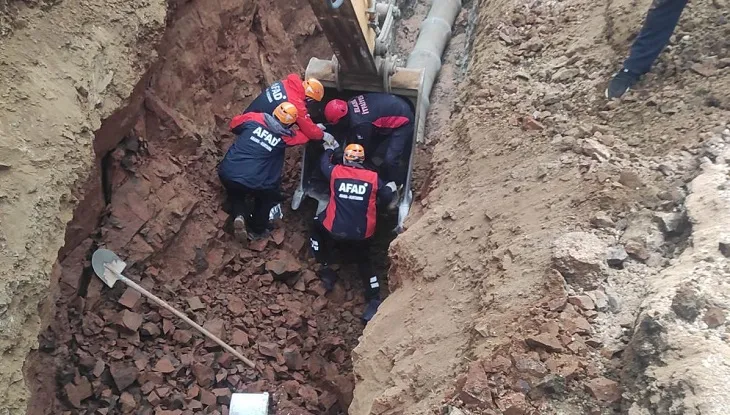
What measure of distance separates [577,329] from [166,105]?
4.32m

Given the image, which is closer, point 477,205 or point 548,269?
point 548,269

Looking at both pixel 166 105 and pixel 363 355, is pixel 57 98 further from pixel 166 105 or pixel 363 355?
pixel 363 355

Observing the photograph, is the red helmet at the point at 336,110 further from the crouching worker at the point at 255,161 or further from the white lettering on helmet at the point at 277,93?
the white lettering on helmet at the point at 277,93

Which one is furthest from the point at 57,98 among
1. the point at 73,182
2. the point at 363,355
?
the point at 363,355

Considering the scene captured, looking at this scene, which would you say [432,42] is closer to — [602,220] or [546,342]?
[602,220]

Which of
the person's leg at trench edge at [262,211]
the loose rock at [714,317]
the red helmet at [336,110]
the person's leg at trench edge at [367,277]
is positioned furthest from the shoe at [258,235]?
the loose rock at [714,317]

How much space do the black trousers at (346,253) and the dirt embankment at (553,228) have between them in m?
1.30

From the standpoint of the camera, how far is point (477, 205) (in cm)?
429

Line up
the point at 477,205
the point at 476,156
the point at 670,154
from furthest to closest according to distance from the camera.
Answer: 1. the point at 476,156
2. the point at 477,205
3. the point at 670,154

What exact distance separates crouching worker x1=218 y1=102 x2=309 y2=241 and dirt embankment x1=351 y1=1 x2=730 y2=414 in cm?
169

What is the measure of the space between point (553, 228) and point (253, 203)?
346 centimetres

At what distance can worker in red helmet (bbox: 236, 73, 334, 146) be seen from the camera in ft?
20.0

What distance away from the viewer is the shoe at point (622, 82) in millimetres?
4293

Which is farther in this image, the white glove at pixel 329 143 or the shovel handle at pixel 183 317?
the white glove at pixel 329 143
